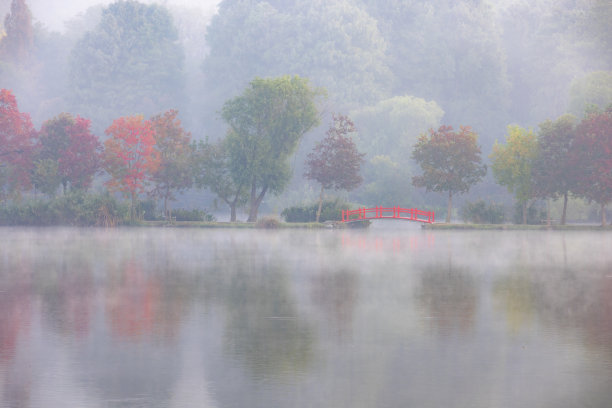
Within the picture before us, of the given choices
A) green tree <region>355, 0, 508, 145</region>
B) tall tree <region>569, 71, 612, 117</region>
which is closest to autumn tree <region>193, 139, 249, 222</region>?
tall tree <region>569, 71, 612, 117</region>

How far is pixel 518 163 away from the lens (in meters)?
50.5

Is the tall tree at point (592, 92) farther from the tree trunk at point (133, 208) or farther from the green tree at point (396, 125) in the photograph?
the tree trunk at point (133, 208)

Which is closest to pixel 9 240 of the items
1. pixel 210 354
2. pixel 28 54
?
pixel 210 354

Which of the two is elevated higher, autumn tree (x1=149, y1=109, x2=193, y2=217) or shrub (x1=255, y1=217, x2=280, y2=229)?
autumn tree (x1=149, y1=109, x2=193, y2=217)

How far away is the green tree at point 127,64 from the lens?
98.6 meters

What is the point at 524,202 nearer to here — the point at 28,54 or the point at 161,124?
the point at 161,124

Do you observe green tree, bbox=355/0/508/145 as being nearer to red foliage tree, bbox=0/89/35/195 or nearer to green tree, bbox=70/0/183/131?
green tree, bbox=70/0/183/131

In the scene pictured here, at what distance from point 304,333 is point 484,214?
1621 inches

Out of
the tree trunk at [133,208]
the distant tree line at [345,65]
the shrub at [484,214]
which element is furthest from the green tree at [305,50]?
the tree trunk at [133,208]

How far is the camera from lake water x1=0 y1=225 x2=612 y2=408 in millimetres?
8383

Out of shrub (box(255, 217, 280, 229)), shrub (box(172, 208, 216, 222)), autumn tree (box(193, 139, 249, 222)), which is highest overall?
autumn tree (box(193, 139, 249, 222))

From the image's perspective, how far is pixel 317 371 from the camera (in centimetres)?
933

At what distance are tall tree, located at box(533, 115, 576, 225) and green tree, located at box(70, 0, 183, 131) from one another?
59.7 meters

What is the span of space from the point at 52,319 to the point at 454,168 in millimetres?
40676
